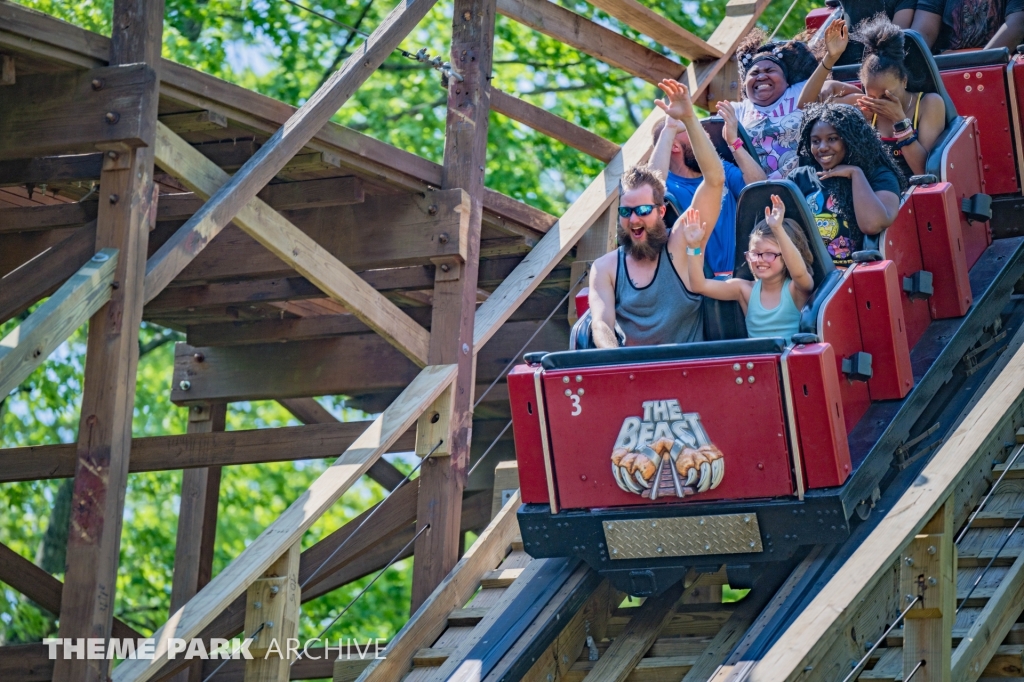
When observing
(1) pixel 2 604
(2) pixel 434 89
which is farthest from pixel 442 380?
(2) pixel 434 89

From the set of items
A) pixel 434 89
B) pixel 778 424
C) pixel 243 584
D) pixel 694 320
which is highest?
pixel 434 89

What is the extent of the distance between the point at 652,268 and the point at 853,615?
1.95 metres

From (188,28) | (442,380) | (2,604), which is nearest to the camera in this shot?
(442,380)

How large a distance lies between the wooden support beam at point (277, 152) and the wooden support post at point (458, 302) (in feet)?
0.68

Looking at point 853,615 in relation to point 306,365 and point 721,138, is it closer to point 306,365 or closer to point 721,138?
point 721,138

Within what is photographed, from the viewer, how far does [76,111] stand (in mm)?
5270

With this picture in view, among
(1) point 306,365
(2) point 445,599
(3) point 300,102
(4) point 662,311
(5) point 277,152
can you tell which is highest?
(3) point 300,102

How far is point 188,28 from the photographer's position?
14578mm

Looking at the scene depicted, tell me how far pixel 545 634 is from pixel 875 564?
189cm

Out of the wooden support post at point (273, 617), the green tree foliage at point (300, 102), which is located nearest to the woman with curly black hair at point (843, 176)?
the wooden support post at point (273, 617)

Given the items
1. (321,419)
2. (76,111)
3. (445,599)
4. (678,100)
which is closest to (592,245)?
(678,100)

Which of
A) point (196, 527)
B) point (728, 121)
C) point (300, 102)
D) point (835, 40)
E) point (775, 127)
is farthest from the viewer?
point (300, 102)

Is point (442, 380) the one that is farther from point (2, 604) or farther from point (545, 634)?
point (2, 604)

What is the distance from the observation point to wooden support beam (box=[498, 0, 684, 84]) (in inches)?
289
